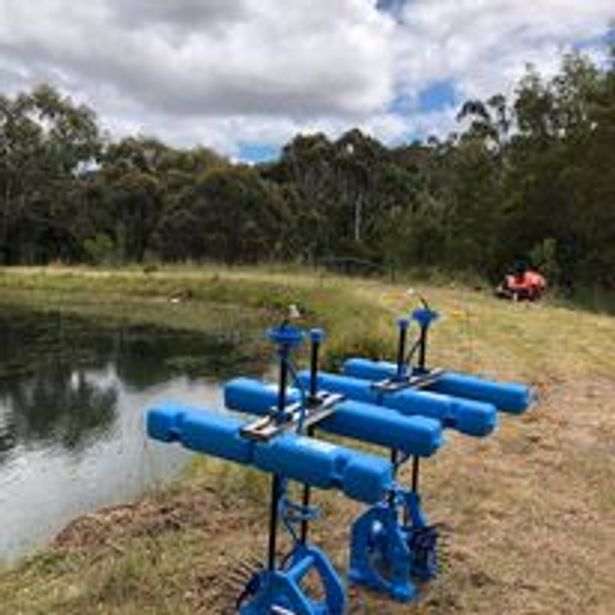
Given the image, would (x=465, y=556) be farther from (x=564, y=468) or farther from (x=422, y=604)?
(x=564, y=468)

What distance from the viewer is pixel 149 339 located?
19.4 meters

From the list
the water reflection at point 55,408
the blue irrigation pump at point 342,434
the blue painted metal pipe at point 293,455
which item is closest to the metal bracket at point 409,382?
the blue irrigation pump at point 342,434

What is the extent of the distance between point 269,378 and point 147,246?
31.7 meters

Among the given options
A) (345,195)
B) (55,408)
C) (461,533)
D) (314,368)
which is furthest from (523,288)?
(345,195)

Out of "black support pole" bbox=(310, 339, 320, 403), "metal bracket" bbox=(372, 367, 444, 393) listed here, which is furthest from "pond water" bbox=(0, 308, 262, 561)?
"black support pole" bbox=(310, 339, 320, 403)

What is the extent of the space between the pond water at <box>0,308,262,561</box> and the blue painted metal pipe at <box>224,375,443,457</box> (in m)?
3.01

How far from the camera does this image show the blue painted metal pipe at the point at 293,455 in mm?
3195

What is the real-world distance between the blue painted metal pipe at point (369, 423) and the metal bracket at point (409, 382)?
350 mm

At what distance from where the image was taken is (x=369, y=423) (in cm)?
380

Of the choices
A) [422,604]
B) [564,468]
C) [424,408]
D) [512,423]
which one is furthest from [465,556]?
[512,423]

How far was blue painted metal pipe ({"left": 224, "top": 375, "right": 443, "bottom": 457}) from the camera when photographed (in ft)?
12.0

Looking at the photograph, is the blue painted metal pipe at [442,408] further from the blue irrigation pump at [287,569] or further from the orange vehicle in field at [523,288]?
the orange vehicle in field at [523,288]

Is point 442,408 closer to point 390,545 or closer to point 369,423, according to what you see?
point 369,423

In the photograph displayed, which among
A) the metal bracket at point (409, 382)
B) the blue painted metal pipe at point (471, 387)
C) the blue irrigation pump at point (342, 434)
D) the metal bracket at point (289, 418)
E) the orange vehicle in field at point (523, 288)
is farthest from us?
the orange vehicle in field at point (523, 288)
